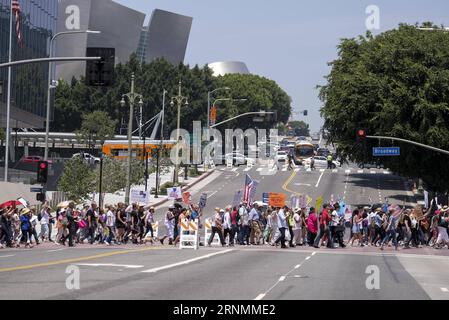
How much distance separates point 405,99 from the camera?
2537 inches

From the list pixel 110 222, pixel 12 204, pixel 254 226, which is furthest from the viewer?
pixel 254 226

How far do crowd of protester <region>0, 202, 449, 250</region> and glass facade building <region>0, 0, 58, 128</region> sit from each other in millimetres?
35384

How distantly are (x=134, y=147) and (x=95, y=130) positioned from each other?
19.1 m

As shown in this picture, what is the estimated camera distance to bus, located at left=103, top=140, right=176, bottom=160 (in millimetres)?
92125

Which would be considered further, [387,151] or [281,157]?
[281,157]

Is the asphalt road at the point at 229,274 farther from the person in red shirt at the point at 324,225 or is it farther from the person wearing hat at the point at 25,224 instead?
the person in red shirt at the point at 324,225

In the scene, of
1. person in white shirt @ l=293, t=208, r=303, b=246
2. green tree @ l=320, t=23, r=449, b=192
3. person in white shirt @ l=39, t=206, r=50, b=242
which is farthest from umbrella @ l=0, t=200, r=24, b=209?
green tree @ l=320, t=23, r=449, b=192

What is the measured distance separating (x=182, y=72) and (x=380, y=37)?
59.1 m

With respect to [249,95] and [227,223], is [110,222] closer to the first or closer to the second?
[227,223]

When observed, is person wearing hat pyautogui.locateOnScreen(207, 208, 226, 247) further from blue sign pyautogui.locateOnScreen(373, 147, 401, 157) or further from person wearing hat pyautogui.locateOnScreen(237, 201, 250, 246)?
blue sign pyautogui.locateOnScreen(373, 147, 401, 157)

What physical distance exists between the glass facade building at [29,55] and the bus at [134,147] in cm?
979

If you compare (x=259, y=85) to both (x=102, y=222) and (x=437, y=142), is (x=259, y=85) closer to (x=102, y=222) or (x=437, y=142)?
(x=437, y=142)

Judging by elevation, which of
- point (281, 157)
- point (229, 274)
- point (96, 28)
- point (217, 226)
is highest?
point (96, 28)

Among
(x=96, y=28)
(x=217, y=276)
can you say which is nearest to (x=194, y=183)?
(x=217, y=276)
